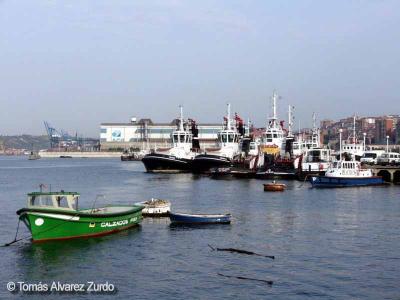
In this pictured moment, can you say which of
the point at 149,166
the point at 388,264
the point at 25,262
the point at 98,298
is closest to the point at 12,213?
the point at 25,262

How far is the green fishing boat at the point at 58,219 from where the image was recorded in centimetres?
3966

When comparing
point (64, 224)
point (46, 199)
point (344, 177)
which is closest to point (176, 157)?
point (344, 177)

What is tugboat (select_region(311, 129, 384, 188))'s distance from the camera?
86125 millimetres

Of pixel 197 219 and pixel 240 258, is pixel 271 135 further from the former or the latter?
pixel 240 258

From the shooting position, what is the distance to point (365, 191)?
266ft

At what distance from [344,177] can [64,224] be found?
54.3 meters

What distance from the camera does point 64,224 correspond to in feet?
133

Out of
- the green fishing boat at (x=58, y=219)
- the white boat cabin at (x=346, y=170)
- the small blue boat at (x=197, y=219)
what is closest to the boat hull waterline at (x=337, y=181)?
the white boat cabin at (x=346, y=170)

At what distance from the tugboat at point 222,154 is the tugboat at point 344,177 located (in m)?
41.8

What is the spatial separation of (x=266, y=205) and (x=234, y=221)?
13.8 m

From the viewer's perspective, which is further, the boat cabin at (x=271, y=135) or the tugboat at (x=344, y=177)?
the boat cabin at (x=271, y=135)

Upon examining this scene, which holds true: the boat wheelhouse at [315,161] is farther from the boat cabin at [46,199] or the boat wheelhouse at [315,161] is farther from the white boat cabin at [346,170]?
the boat cabin at [46,199]

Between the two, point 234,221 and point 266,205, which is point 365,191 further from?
point 234,221

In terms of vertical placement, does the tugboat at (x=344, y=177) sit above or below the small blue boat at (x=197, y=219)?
above
